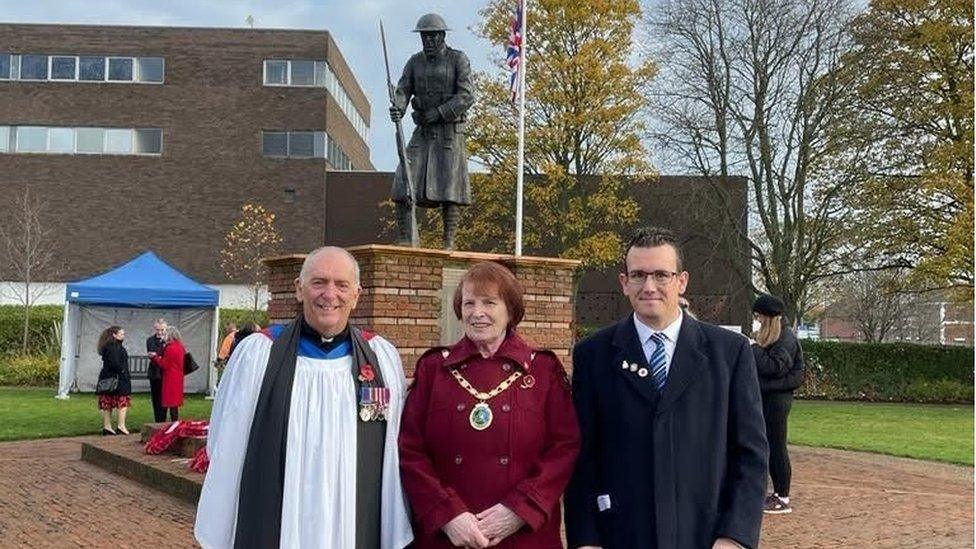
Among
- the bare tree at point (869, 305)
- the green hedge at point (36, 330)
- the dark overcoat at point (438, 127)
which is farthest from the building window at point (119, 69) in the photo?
the dark overcoat at point (438, 127)

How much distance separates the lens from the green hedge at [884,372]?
89.2 feet

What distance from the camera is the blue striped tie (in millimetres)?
3115

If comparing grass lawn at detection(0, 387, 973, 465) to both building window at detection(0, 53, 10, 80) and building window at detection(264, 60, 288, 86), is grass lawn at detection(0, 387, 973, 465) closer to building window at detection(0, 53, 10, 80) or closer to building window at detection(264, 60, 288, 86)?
building window at detection(264, 60, 288, 86)

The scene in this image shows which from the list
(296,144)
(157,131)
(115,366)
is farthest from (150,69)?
(115,366)

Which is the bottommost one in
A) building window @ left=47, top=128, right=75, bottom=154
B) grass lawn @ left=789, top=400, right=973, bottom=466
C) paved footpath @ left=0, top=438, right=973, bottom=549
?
grass lawn @ left=789, top=400, right=973, bottom=466

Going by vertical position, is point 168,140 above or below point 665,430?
above

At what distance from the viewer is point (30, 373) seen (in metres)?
24.6

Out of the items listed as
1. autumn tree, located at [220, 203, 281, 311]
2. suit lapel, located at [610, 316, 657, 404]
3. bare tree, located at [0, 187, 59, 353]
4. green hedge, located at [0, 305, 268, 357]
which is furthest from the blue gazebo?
suit lapel, located at [610, 316, 657, 404]

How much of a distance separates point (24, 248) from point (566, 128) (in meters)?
20.0

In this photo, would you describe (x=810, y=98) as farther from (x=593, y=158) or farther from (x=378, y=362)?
(x=378, y=362)

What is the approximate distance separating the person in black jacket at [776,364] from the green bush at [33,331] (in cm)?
2442

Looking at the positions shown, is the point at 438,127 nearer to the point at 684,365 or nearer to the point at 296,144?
the point at 684,365

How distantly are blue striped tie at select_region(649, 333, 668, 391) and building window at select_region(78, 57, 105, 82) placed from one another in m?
36.2

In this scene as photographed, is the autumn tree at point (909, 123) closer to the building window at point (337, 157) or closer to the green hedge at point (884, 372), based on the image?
the green hedge at point (884, 372)
